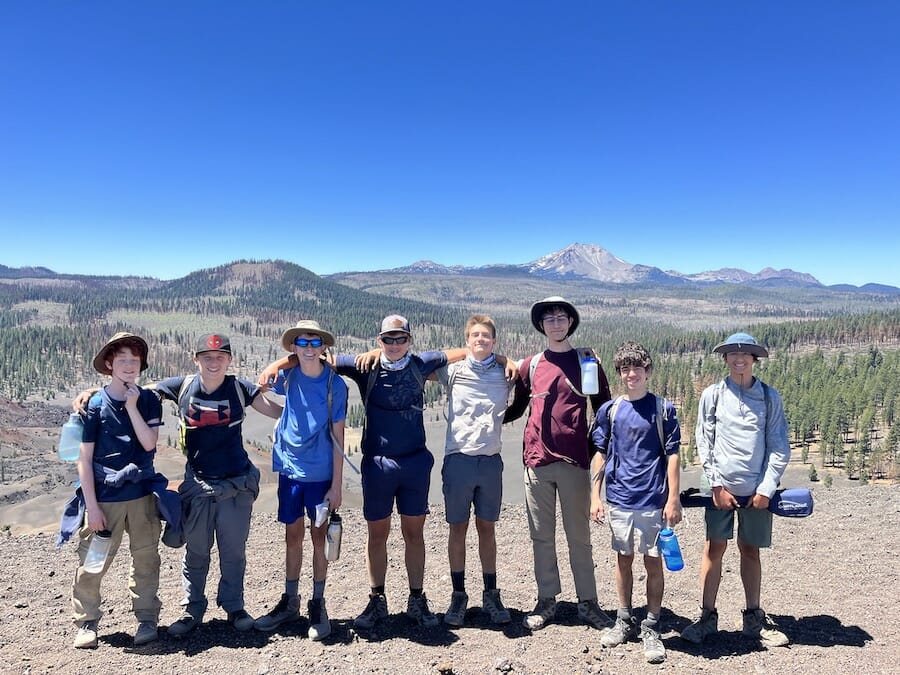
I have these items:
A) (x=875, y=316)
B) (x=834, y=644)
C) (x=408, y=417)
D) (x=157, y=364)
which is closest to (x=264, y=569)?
(x=408, y=417)

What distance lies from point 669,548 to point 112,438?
4978mm

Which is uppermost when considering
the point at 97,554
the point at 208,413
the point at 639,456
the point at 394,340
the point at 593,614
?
the point at 394,340

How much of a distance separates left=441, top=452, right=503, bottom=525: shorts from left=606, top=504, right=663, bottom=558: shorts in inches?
46.1

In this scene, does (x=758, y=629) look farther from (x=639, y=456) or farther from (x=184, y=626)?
(x=184, y=626)

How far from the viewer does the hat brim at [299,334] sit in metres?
5.02

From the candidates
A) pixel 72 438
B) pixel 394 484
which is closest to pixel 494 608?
pixel 394 484

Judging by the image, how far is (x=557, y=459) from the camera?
5.11m

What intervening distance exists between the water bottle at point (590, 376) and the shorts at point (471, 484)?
44.9 inches

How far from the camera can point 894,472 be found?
41156 millimetres

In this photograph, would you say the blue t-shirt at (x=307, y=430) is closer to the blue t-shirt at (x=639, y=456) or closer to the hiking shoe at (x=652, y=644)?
the blue t-shirt at (x=639, y=456)

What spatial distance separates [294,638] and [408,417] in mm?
2319

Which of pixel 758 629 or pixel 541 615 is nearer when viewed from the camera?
pixel 758 629

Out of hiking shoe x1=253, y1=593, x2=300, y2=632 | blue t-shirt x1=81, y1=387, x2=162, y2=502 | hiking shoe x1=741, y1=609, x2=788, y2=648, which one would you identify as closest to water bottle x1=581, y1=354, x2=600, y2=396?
hiking shoe x1=741, y1=609, x2=788, y2=648

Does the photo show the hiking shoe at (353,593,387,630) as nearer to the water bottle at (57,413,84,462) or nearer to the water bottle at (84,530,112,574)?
the water bottle at (84,530,112,574)
